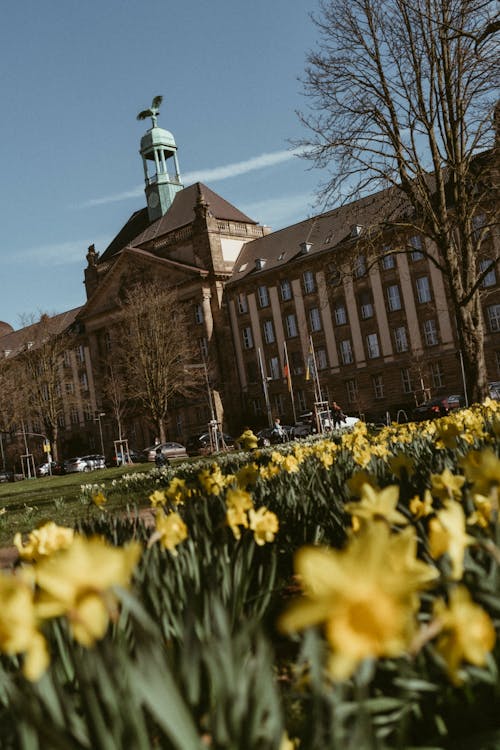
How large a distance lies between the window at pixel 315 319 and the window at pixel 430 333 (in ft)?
29.7

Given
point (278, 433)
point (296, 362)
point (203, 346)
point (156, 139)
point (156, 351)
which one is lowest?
point (278, 433)

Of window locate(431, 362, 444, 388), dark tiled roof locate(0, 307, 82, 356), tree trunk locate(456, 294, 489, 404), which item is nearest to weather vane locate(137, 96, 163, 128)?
dark tiled roof locate(0, 307, 82, 356)

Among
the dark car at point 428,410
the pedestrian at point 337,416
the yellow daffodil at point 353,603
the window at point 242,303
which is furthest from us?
the window at point 242,303

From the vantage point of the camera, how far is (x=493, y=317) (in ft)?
155

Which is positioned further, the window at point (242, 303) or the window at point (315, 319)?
the window at point (242, 303)

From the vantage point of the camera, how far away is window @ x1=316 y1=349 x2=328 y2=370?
183 feet

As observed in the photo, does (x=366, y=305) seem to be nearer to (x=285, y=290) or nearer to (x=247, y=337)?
Answer: (x=285, y=290)

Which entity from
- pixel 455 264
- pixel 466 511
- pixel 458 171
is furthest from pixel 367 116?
pixel 466 511

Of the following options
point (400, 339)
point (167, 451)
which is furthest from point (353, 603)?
point (400, 339)

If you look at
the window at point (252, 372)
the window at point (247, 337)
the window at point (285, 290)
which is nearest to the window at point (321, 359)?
the window at point (285, 290)

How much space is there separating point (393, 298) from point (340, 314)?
4619mm

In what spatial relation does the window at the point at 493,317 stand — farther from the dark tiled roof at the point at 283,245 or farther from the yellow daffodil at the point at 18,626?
the yellow daffodil at the point at 18,626

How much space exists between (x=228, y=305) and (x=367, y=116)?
43428mm

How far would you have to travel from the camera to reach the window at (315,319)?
184ft
